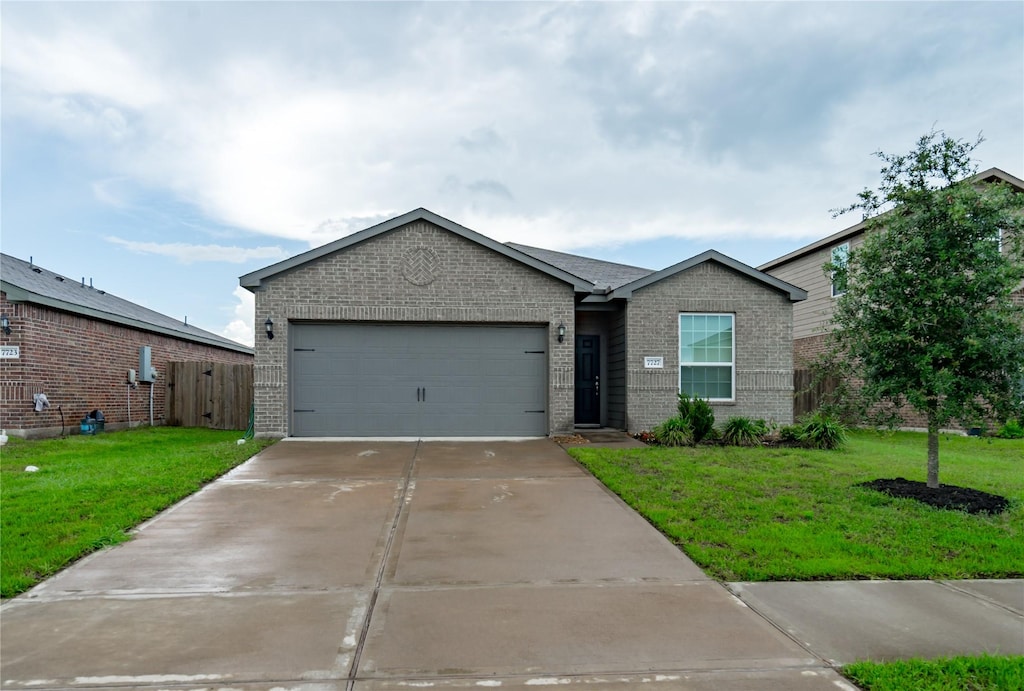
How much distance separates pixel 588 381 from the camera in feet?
46.0

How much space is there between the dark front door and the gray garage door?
7.00 feet

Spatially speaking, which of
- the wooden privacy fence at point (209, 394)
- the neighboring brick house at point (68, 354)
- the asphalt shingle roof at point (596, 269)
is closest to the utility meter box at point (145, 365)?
the neighboring brick house at point (68, 354)

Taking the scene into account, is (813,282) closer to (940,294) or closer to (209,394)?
(940,294)

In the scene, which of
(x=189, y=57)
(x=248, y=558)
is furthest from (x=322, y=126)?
(x=248, y=558)

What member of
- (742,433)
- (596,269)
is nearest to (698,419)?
(742,433)

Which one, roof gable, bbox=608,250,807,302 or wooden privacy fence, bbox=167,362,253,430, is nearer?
roof gable, bbox=608,250,807,302

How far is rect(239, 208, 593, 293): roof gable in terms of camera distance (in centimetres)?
1131

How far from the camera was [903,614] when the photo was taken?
3.67m

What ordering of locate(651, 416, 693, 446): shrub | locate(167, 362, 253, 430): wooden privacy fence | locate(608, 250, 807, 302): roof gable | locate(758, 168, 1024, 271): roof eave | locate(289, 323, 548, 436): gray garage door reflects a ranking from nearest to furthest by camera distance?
locate(651, 416, 693, 446): shrub → locate(289, 323, 548, 436): gray garage door → locate(608, 250, 807, 302): roof gable → locate(758, 168, 1024, 271): roof eave → locate(167, 362, 253, 430): wooden privacy fence

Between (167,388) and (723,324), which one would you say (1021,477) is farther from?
(167,388)

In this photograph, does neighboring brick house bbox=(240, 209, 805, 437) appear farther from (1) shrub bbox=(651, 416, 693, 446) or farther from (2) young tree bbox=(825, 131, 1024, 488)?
(2) young tree bbox=(825, 131, 1024, 488)

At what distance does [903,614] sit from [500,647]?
260 cm

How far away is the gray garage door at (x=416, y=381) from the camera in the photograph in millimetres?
11641

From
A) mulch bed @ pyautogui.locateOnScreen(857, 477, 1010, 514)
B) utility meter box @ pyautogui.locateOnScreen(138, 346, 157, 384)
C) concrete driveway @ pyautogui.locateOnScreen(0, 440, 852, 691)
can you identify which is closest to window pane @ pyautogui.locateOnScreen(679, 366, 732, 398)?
mulch bed @ pyautogui.locateOnScreen(857, 477, 1010, 514)
